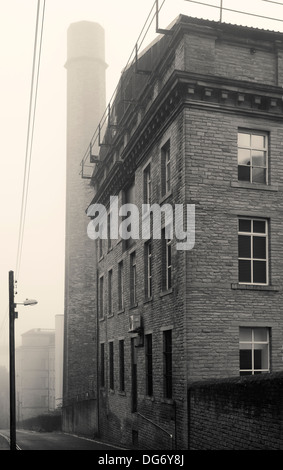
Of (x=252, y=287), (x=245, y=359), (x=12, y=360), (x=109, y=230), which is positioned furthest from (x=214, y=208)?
(x=109, y=230)

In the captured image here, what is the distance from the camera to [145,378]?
80.1ft

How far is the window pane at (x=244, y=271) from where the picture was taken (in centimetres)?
2073

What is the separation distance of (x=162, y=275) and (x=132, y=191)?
613 centimetres

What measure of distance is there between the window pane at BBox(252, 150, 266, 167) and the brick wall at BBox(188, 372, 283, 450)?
705 centimetres

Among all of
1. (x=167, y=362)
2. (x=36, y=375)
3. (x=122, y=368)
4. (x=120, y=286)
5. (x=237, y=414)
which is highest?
(x=120, y=286)

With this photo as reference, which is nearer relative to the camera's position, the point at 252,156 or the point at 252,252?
the point at 252,252

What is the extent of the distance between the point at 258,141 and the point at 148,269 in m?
6.44

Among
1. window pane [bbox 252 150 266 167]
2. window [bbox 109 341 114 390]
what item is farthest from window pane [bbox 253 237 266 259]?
window [bbox 109 341 114 390]

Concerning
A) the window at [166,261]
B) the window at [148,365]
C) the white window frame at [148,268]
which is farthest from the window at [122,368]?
the window at [166,261]

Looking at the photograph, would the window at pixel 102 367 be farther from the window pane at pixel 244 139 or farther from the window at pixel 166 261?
the window pane at pixel 244 139

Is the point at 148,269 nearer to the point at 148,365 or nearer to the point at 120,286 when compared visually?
the point at 148,365

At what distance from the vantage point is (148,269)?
2498 cm

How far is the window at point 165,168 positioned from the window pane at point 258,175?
291 centimetres

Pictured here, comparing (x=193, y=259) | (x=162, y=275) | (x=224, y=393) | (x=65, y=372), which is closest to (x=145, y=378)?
(x=162, y=275)
